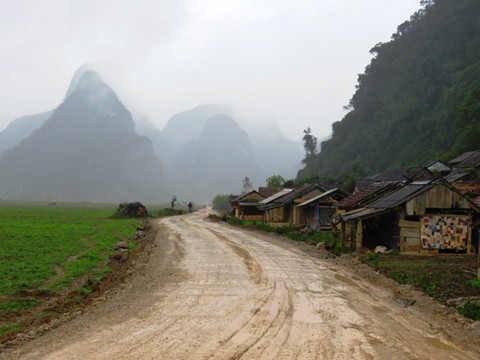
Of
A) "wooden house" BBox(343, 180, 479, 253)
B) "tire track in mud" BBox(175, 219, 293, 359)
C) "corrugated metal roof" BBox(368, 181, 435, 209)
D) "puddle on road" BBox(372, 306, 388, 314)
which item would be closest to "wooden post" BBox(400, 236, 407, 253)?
"wooden house" BBox(343, 180, 479, 253)

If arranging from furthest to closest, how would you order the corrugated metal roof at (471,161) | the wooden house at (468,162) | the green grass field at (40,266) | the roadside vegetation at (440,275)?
the corrugated metal roof at (471,161), the wooden house at (468,162), the roadside vegetation at (440,275), the green grass field at (40,266)

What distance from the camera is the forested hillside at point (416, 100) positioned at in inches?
2849

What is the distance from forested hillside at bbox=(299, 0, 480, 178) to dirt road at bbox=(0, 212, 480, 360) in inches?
2142

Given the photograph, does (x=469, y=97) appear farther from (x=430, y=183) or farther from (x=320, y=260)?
(x=320, y=260)

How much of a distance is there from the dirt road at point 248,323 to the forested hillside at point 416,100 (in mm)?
54400

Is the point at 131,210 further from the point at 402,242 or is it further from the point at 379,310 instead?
the point at 379,310

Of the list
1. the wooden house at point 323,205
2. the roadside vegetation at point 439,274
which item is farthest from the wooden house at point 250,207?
the roadside vegetation at point 439,274

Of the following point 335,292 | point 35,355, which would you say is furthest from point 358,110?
point 35,355

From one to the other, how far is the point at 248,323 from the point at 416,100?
285 feet

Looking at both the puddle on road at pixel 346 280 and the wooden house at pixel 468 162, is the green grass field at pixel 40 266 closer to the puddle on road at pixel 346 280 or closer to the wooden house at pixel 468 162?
the puddle on road at pixel 346 280

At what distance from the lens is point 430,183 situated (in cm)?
2309

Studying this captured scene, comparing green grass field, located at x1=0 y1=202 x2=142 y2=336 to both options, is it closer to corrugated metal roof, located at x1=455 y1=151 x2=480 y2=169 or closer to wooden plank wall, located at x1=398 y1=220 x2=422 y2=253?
wooden plank wall, located at x1=398 y1=220 x2=422 y2=253

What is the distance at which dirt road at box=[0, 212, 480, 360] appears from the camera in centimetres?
815

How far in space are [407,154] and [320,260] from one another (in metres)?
65.2
